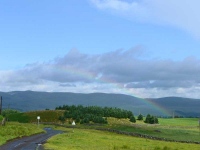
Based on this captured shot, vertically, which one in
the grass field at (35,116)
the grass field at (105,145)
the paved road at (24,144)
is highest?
the grass field at (35,116)

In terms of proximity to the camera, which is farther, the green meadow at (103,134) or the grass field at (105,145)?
the green meadow at (103,134)

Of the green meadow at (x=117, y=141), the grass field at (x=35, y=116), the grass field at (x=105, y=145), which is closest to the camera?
the grass field at (x=105, y=145)

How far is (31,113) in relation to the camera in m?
168

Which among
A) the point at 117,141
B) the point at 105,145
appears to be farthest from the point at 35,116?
the point at 105,145

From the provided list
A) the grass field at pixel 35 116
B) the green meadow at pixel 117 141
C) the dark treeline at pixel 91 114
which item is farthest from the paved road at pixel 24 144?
the grass field at pixel 35 116

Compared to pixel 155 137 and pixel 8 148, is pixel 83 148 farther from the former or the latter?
pixel 155 137

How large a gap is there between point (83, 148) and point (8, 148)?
1176cm

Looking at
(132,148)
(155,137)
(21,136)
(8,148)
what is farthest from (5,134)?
(155,137)

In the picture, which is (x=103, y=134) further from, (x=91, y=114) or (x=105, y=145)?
(x=91, y=114)

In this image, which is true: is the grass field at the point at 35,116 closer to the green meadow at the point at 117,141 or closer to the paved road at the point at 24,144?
the green meadow at the point at 117,141

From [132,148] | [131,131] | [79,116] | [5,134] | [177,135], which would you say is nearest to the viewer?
[132,148]

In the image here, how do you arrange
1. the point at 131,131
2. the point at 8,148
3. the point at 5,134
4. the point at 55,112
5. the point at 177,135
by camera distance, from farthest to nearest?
the point at 55,112, the point at 131,131, the point at 177,135, the point at 5,134, the point at 8,148

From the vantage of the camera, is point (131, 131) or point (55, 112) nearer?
point (131, 131)

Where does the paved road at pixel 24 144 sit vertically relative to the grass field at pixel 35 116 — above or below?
below
